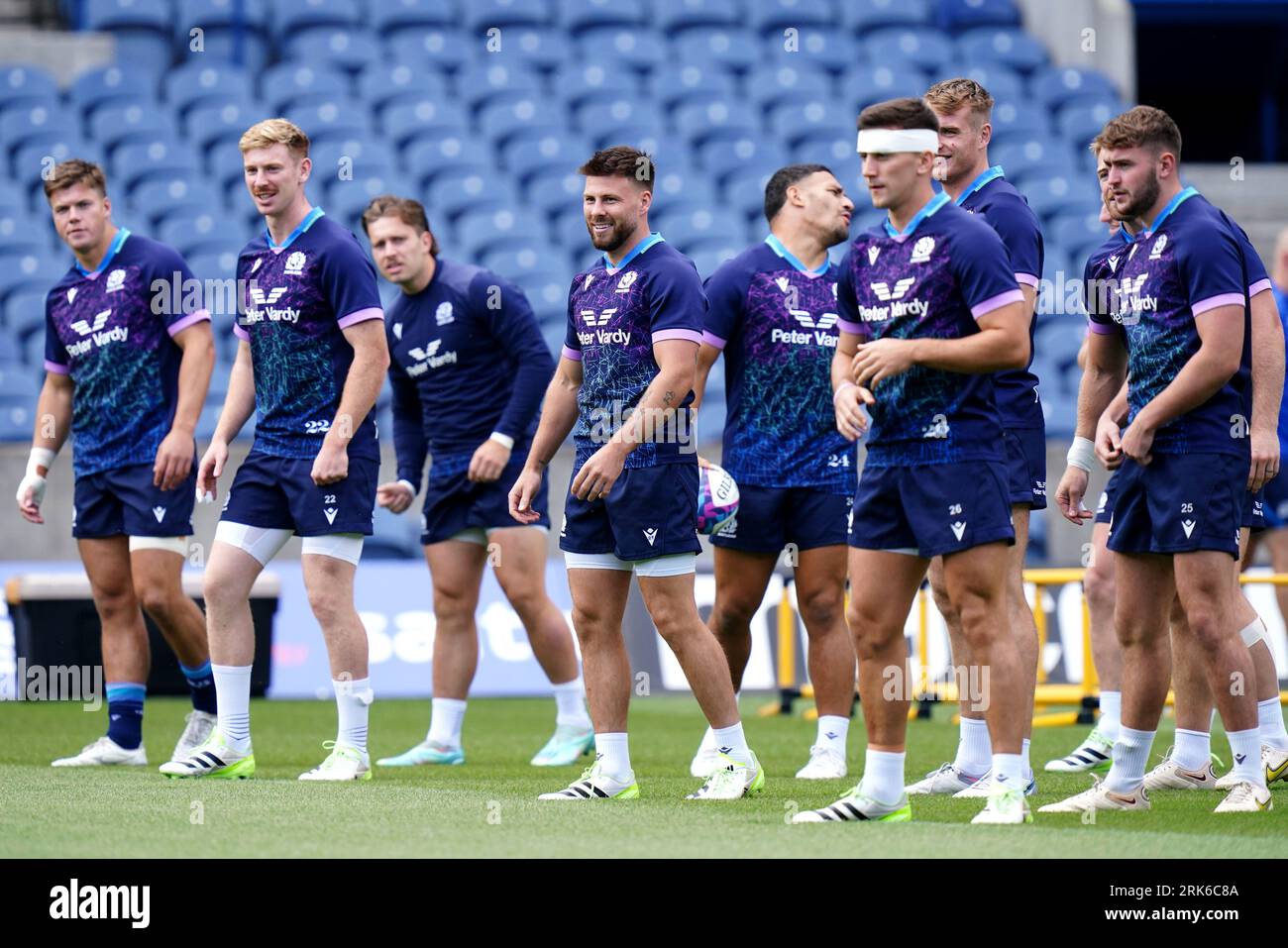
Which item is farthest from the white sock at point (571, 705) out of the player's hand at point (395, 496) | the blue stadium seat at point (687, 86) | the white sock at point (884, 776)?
the blue stadium seat at point (687, 86)

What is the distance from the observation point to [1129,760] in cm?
641

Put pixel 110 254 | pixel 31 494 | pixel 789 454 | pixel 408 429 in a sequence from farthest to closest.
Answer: pixel 408 429 < pixel 31 494 < pixel 110 254 < pixel 789 454

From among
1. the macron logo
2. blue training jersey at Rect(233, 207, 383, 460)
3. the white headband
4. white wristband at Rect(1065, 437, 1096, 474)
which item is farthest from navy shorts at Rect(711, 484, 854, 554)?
the macron logo

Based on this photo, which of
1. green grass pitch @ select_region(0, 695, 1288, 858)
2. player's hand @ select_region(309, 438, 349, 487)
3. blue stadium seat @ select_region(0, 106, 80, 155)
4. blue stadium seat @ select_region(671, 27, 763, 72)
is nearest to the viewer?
green grass pitch @ select_region(0, 695, 1288, 858)

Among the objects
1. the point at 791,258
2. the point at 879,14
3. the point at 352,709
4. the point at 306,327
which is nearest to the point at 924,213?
the point at 791,258

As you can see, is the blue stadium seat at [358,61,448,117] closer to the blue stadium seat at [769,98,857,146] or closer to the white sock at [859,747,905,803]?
the blue stadium seat at [769,98,857,146]

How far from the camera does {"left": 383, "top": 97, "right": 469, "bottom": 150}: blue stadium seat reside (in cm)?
1812

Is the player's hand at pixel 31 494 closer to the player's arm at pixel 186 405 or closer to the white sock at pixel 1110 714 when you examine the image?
the player's arm at pixel 186 405

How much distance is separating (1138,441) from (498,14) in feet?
48.4

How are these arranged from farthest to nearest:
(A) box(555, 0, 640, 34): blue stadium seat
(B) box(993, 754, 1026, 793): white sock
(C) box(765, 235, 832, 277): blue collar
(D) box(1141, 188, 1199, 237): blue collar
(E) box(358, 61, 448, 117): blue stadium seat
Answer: (A) box(555, 0, 640, 34): blue stadium seat, (E) box(358, 61, 448, 117): blue stadium seat, (C) box(765, 235, 832, 277): blue collar, (D) box(1141, 188, 1199, 237): blue collar, (B) box(993, 754, 1026, 793): white sock

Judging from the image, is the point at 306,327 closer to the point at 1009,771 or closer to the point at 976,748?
the point at 976,748

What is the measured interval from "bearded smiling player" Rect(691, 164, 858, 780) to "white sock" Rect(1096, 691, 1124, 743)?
1303 mm

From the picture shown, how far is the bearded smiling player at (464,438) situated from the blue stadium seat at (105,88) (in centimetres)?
993

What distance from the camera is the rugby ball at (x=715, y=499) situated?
23.6ft
